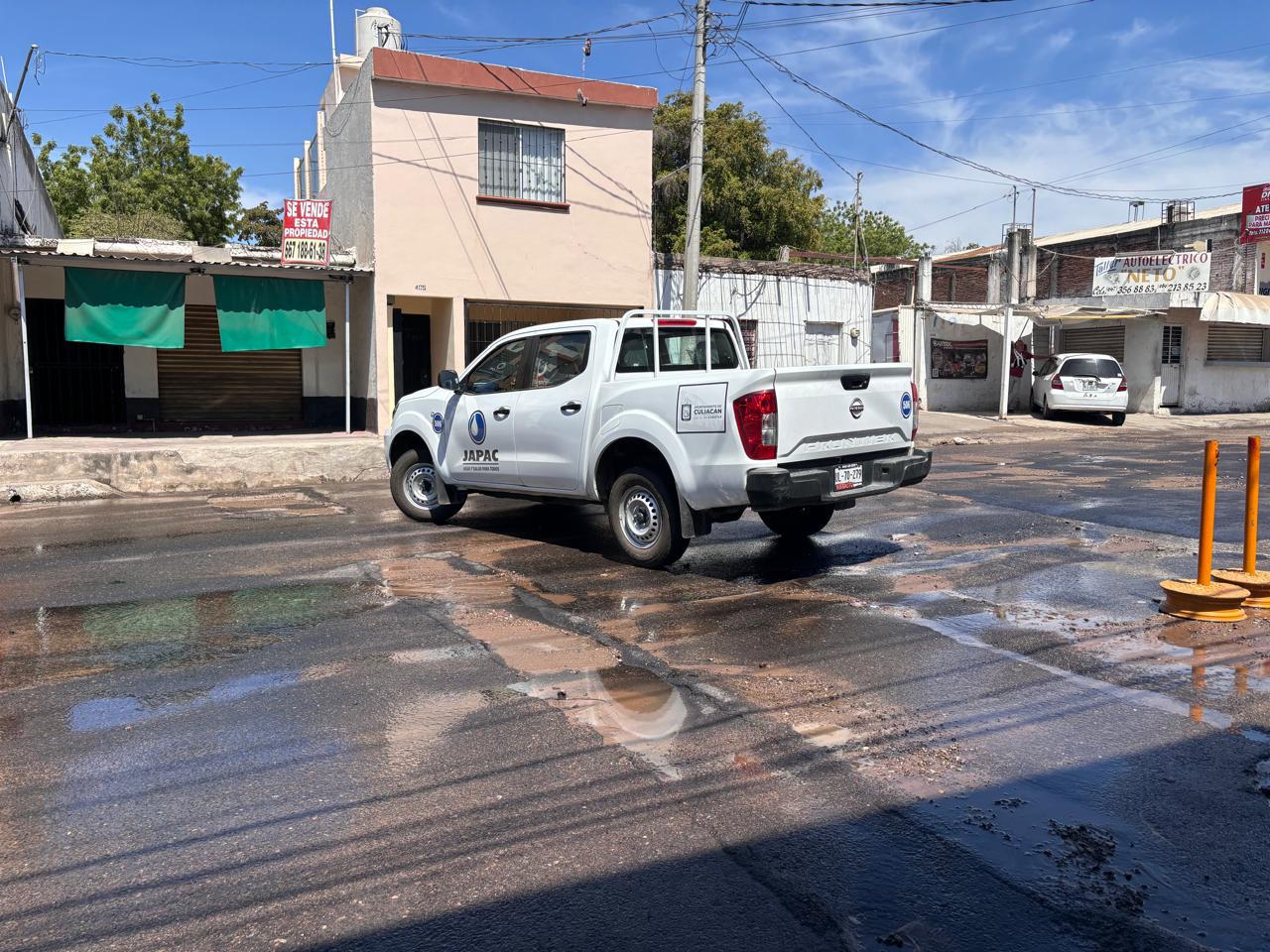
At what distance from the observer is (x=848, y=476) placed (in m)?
7.53

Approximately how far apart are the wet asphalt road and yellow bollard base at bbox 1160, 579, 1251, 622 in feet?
0.41

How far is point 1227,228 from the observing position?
31.9 m

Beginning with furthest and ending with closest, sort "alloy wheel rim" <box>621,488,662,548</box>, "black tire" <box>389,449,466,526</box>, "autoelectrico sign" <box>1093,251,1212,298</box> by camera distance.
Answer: "autoelectrico sign" <box>1093,251,1212,298</box> → "black tire" <box>389,449,466,526</box> → "alloy wheel rim" <box>621,488,662,548</box>

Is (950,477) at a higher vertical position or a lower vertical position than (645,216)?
lower

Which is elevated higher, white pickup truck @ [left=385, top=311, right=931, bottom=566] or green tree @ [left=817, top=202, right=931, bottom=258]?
green tree @ [left=817, top=202, right=931, bottom=258]

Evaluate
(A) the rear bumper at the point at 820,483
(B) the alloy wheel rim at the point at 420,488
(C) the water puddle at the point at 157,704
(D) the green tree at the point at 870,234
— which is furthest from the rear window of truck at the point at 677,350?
(D) the green tree at the point at 870,234

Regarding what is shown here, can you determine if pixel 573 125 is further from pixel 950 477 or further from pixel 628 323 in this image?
pixel 628 323

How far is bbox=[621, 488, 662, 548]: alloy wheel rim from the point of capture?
7.96 m

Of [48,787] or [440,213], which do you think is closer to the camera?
[48,787]

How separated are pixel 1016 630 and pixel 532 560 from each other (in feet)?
13.0

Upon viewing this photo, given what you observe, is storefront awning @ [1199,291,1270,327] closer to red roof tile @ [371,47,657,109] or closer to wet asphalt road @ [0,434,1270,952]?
red roof tile @ [371,47,657,109]

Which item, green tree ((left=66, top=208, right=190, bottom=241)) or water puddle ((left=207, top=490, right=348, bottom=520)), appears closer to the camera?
water puddle ((left=207, top=490, right=348, bottom=520))

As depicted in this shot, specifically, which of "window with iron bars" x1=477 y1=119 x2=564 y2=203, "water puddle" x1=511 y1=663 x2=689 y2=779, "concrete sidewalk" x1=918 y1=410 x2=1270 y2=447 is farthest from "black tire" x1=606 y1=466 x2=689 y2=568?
"concrete sidewalk" x1=918 y1=410 x2=1270 y2=447

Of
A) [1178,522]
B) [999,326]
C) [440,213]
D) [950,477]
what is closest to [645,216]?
[440,213]
